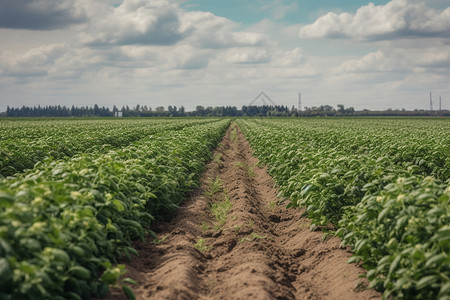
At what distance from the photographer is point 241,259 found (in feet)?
19.4

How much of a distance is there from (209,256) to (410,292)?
304cm

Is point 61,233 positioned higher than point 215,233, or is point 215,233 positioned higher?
point 61,233

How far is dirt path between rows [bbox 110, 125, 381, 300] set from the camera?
189 inches

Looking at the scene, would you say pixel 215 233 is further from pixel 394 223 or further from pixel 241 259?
pixel 394 223

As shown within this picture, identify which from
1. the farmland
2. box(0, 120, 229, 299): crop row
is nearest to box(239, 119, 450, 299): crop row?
the farmland

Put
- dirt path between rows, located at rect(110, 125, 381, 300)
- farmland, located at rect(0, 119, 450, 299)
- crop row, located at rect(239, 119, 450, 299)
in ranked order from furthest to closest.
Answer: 1. dirt path between rows, located at rect(110, 125, 381, 300)
2. crop row, located at rect(239, 119, 450, 299)
3. farmland, located at rect(0, 119, 450, 299)

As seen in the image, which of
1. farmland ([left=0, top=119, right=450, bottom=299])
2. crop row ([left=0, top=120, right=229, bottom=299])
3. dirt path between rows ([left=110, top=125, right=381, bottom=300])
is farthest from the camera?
dirt path between rows ([left=110, top=125, right=381, bottom=300])

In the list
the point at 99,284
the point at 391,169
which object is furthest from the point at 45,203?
the point at 391,169

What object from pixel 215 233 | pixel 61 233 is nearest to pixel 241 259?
pixel 215 233

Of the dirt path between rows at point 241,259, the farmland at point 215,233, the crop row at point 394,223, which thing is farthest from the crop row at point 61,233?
the crop row at point 394,223

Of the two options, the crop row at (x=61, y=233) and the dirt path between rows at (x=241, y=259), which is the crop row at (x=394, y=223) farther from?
the crop row at (x=61, y=233)

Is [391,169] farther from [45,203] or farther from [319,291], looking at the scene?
[45,203]

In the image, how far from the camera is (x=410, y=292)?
3.94m

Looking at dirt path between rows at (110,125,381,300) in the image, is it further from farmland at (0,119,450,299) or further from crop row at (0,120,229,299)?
crop row at (0,120,229,299)
